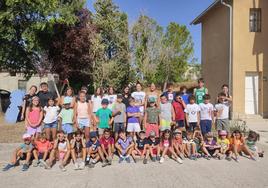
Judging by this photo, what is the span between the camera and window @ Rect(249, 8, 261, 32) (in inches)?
637

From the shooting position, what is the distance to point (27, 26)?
53.0ft

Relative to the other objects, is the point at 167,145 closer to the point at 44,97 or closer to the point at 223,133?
the point at 223,133

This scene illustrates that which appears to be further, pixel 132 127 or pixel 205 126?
pixel 205 126

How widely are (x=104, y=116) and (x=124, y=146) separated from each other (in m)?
0.96

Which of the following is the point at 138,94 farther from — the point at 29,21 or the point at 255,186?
the point at 29,21

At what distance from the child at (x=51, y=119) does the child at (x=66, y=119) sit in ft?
0.49

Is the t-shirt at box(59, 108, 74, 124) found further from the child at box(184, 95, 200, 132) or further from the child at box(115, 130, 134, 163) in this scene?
the child at box(184, 95, 200, 132)

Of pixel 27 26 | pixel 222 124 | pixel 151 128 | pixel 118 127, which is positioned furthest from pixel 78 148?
pixel 27 26

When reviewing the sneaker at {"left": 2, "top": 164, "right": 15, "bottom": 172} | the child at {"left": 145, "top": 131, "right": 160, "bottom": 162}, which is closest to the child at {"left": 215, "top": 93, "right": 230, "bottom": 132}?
the child at {"left": 145, "top": 131, "right": 160, "bottom": 162}

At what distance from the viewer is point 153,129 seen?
886 cm

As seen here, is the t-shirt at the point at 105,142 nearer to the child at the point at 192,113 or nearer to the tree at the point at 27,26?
the child at the point at 192,113

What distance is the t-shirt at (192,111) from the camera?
923cm

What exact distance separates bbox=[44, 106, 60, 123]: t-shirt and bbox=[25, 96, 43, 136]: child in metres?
0.19

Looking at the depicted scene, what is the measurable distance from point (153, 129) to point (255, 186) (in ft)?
10.6
